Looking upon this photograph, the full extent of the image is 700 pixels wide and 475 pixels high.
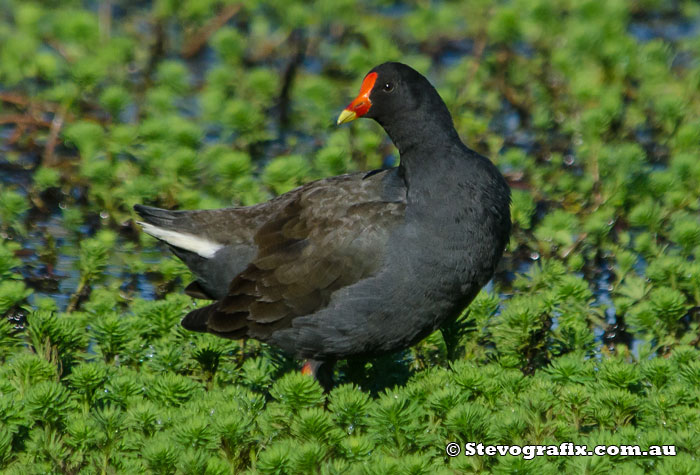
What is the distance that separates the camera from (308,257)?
14.3 feet

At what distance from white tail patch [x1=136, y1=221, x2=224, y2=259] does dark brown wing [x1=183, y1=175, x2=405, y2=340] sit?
0.73 ft

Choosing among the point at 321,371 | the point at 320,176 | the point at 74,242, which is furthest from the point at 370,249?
the point at 74,242

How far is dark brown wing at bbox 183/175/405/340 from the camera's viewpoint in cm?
426

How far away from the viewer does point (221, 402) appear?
382cm

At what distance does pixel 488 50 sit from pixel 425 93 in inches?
144

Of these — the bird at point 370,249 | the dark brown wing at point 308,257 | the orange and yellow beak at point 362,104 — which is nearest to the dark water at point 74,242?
the bird at point 370,249

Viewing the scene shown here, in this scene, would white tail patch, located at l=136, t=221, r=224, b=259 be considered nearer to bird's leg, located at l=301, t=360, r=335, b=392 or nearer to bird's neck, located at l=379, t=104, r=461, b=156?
bird's leg, located at l=301, t=360, r=335, b=392

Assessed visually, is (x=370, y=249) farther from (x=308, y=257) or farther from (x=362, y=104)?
(x=362, y=104)

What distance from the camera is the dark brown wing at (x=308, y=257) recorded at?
4.26 meters

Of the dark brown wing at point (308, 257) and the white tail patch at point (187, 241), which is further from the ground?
the white tail patch at point (187, 241)

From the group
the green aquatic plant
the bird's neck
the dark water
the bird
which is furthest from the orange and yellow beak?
the dark water

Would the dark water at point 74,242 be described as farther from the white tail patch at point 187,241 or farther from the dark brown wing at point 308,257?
the dark brown wing at point 308,257

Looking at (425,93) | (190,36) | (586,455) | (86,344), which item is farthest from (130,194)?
(586,455)

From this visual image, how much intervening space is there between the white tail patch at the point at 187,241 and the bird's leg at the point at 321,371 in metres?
0.63
